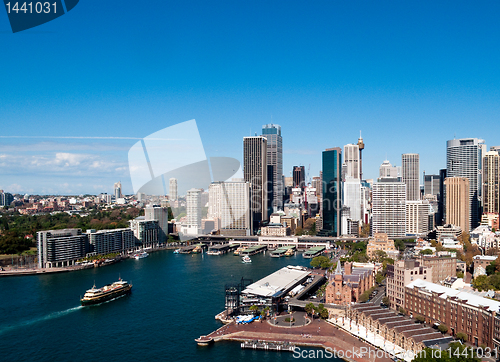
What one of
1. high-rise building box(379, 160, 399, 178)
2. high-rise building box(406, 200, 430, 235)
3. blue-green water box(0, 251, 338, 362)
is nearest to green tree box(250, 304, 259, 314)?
blue-green water box(0, 251, 338, 362)

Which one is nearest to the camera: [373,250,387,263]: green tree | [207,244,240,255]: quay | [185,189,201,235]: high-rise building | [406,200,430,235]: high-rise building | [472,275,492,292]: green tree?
[185,189,201,235]: high-rise building

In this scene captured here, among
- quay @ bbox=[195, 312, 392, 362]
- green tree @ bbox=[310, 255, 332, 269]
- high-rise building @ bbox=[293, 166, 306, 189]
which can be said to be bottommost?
quay @ bbox=[195, 312, 392, 362]

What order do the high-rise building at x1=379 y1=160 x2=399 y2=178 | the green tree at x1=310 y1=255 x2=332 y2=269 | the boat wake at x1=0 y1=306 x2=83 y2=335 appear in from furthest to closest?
the high-rise building at x1=379 y1=160 x2=399 y2=178 → the green tree at x1=310 y1=255 x2=332 y2=269 → the boat wake at x1=0 y1=306 x2=83 y2=335

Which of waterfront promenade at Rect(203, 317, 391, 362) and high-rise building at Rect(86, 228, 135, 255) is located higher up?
high-rise building at Rect(86, 228, 135, 255)

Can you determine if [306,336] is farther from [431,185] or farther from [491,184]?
[431,185]

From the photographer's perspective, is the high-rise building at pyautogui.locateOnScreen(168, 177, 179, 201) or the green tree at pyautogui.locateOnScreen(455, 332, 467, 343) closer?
the high-rise building at pyautogui.locateOnScreen(168, 177, 179, 201)

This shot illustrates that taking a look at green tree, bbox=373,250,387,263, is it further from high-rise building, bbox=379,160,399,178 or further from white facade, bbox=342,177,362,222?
high-rise building, bbox=379,160,399,178

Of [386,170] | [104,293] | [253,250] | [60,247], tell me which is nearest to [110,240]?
[60,247]
